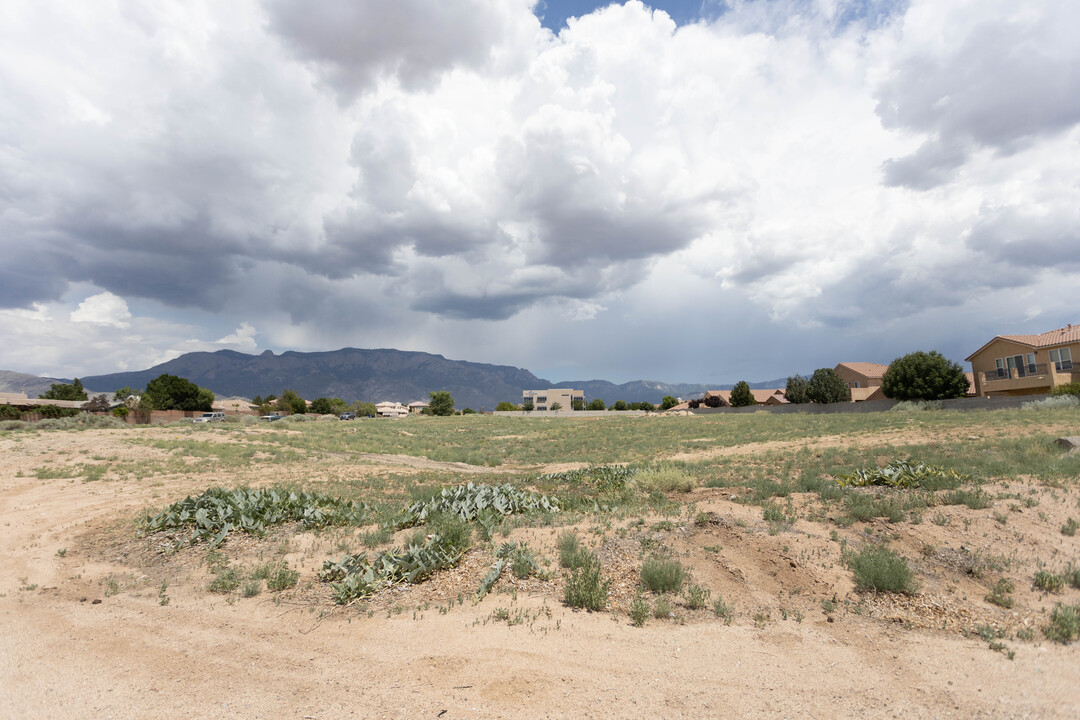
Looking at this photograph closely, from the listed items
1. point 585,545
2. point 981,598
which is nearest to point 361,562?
point 585,545

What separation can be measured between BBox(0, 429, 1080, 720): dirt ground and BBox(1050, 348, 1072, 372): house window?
5701 cm

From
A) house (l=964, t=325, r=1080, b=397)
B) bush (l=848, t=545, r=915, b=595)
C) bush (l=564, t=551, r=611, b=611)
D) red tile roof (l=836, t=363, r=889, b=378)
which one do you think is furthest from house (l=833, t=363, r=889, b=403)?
bush (l=564, t=551, r=611, b=611)

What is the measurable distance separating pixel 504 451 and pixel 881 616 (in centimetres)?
2545

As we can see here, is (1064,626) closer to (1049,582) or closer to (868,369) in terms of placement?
(1049,582)

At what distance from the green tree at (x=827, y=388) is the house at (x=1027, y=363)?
22.5 meters

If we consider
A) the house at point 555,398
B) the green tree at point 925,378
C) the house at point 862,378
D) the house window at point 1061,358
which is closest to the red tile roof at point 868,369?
the house at point 862,378

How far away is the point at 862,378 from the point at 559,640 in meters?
97.7

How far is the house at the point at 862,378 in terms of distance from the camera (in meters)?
84.1

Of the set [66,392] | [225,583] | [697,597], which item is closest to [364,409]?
[66,392]

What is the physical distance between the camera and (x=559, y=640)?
5684mm

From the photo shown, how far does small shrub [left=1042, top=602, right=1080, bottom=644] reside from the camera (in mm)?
5508

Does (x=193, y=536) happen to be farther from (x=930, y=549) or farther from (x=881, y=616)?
(x=930, y=549)

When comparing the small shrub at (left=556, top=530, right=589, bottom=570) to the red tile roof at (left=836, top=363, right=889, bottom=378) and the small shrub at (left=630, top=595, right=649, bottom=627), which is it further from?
the red tile roof at (left=836, top=363, right=889, bottom=378)

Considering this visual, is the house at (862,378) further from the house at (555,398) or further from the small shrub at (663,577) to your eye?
the house at (555,398)
